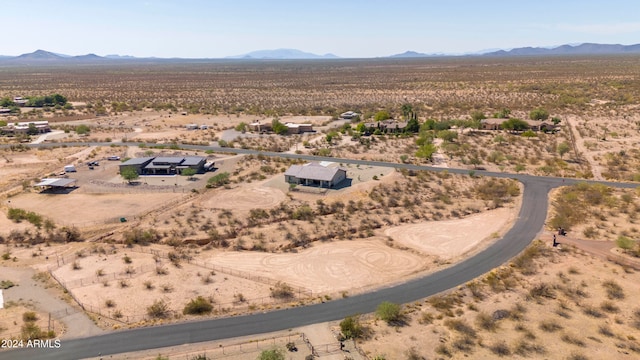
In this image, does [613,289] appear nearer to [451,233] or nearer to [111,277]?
[451,233]

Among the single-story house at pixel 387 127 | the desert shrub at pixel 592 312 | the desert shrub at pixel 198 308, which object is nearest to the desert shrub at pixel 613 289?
the desert shrub at pixel 592 312

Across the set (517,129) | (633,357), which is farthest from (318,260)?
(517,129)

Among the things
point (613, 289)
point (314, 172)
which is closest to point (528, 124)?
point (314, 172)

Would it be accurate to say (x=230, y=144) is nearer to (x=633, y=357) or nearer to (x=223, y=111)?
(x=223, y=111)

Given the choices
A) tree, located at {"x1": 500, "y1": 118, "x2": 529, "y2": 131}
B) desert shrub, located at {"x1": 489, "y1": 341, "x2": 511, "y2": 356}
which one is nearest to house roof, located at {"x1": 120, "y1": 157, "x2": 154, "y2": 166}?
desert shrub, located at {"x1": 489, "y1": 341, "x2": 511, "y2": 356}

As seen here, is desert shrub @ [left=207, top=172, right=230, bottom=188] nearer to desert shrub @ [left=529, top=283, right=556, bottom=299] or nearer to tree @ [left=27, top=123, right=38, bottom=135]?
desert shrub @ [left=529, top=283, right=556, bottom=299]
